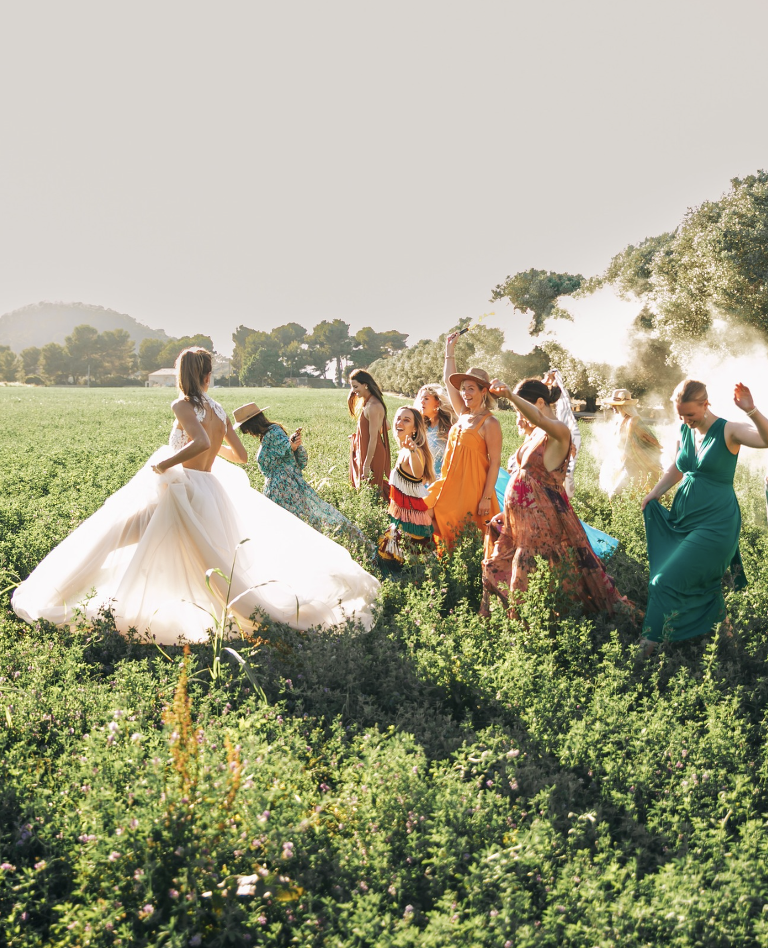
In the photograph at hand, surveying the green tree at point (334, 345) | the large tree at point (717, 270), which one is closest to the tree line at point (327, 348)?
the green tree at point (334, 345)

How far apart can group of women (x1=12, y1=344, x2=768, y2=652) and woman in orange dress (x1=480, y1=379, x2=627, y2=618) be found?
0.01m

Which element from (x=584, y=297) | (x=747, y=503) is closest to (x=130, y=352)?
(x=584, y=297)

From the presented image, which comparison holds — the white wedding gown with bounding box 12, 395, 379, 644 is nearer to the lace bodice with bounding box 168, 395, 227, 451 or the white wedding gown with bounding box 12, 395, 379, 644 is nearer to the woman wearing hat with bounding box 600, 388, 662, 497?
the lace bodice with bounding box 168, 395, 227, 451

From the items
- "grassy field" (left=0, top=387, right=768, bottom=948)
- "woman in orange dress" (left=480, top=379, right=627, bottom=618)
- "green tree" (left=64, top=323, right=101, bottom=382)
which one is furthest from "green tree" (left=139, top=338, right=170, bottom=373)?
"grassy field" (left=0, top=387, right=768, bottom=948)

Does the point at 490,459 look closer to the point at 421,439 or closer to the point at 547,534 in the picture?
the point at 421,439

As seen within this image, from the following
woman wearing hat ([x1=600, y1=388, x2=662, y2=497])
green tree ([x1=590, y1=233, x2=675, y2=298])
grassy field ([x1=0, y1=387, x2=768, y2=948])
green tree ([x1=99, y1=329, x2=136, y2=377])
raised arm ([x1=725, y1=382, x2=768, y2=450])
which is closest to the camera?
grassy field ([x1=0, y1=387, x2=768, y2=948])

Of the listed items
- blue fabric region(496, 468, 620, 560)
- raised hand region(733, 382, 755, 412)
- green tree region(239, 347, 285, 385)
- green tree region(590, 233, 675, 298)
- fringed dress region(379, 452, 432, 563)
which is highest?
green tree region(239, 347, 285, 385)

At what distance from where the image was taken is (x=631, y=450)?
10.5 m

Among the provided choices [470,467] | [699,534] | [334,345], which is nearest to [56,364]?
[334,345]

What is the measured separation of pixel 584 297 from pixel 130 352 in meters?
158

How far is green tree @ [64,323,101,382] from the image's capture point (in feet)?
564

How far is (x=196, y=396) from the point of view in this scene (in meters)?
5.51

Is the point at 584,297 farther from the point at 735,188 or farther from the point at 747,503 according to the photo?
the point at 747,503

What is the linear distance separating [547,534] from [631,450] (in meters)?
5.56
